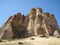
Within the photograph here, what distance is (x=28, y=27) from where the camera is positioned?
241 feet

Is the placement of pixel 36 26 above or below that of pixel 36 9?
below

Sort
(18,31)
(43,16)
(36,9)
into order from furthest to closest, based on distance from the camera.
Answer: (36,9), (43,16), (18,31)

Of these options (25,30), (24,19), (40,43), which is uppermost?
(24,19)

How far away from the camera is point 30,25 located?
73500 mm

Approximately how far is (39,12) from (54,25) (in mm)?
9119

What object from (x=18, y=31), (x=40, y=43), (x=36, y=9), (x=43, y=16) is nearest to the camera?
(x=40, y=43)

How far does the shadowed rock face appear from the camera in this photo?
6275 centimetres

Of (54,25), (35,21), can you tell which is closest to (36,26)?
A: (35,21)

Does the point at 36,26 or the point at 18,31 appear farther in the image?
the point at 36,26

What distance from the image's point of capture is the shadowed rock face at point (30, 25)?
62.8m

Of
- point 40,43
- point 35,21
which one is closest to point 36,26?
point 35,21

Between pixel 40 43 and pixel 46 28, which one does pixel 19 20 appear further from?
pixel 40 43

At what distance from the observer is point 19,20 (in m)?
73.8

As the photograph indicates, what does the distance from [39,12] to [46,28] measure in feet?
32.5
